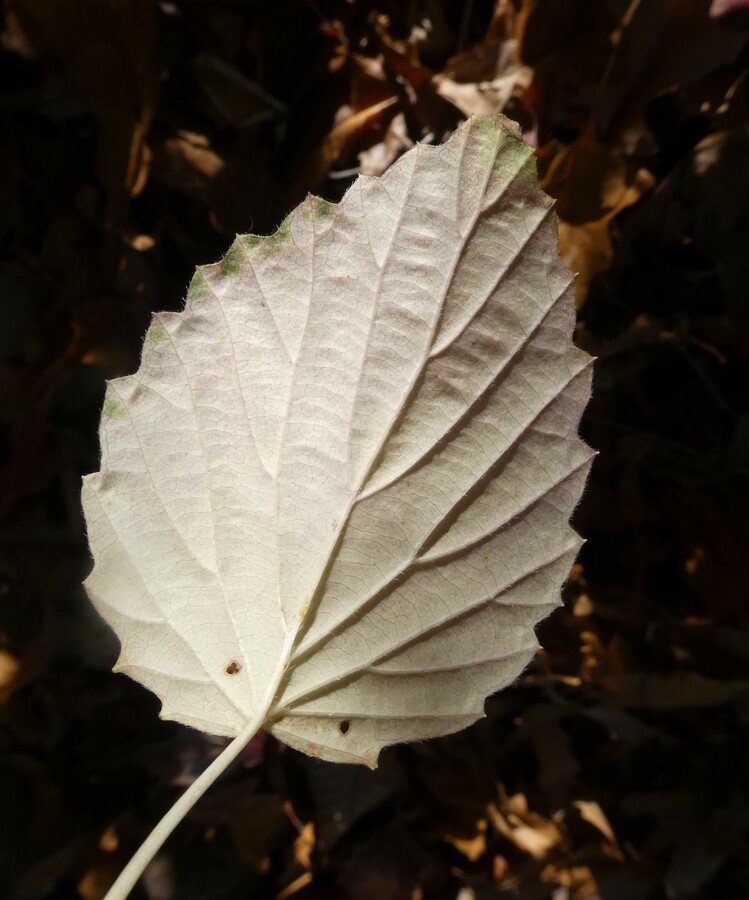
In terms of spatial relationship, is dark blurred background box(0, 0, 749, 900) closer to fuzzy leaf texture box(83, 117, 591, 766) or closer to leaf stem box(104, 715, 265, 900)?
fuzzy leaf texture box(83, 117, 591, 766)

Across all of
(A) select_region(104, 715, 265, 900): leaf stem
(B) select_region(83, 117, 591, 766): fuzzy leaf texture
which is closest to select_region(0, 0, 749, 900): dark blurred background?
(B) select_region(83, 117, 591, 766): fuzzy leaf texture

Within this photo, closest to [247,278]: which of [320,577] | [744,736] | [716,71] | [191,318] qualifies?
[191,318]

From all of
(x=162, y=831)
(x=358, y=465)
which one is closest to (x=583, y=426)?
(x=358, y=465)

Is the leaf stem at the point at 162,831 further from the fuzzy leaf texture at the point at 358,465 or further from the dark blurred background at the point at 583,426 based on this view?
the dark blurred background at the point at 583,426

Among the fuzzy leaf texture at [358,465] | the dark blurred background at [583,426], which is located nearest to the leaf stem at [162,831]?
the fuzzy leaf texture at [358,465]

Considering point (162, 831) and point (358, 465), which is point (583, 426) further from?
point (162, 831)
